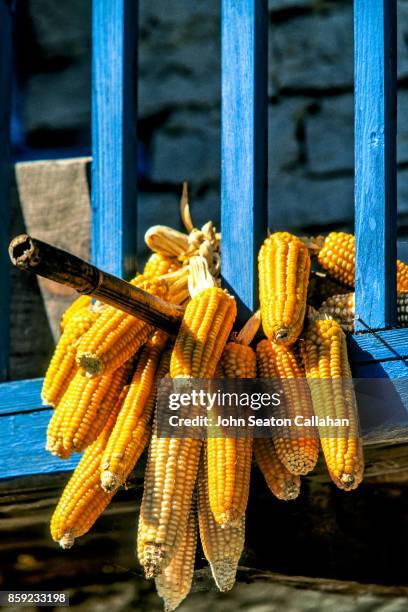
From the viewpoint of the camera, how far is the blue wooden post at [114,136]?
13.3 ft

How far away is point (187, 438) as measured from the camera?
3.30m

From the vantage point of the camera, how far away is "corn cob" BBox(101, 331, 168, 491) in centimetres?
327

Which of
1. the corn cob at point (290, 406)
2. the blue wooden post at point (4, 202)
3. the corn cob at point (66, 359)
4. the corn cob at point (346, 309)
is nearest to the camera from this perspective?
the corn cob at point (290, 406)

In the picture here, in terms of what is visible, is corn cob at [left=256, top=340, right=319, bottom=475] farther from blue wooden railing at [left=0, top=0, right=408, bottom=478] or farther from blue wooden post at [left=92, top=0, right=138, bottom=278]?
blue wooden post at [left=92, top=0, right=138, bottom=278]

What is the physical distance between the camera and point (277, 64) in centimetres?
513

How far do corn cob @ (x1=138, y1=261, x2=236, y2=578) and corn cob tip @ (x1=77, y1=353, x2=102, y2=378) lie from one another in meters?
0.20

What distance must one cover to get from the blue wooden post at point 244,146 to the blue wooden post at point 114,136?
35 cm

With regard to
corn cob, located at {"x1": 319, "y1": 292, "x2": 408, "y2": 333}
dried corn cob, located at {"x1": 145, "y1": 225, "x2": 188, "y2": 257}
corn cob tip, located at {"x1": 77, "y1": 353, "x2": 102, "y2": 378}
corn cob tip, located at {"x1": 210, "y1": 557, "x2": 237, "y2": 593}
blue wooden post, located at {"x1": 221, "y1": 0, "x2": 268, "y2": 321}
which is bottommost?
corn cob tip, located at {"x1": 210, "y1": 557, "x2": 237, "y2": 593}

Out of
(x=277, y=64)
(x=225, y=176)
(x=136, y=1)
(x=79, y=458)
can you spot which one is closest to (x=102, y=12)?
(x=136, y=1)

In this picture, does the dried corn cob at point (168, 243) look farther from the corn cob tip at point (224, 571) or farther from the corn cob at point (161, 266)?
the corn cob tip at point (224, 571)

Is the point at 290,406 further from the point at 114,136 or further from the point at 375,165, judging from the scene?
the point at 114,136

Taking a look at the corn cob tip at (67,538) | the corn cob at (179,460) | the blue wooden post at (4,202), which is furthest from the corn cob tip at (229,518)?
the blue wooden post at (4,202)

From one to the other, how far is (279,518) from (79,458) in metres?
0.72

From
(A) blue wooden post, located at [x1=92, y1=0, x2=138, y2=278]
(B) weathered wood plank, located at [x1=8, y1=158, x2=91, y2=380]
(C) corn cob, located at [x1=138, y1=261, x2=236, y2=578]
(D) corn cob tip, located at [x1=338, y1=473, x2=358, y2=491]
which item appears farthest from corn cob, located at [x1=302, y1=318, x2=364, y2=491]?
(B) weathered wood plank, located at [x1=8, y1=158, x2=91, y2=380]
